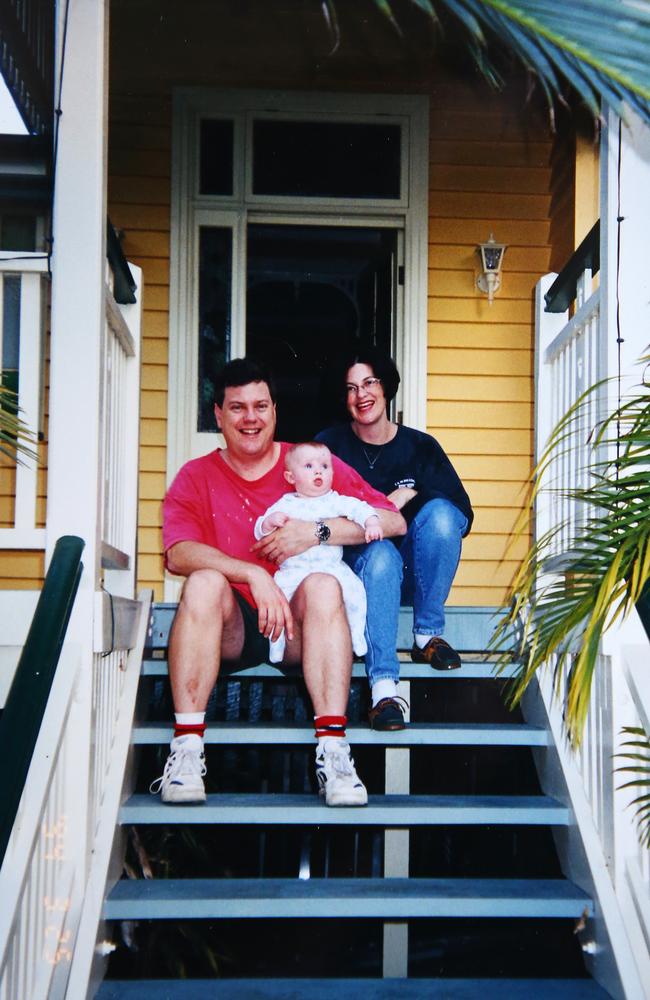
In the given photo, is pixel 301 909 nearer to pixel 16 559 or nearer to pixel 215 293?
pixel 16 559

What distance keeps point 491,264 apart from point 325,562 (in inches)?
85.8

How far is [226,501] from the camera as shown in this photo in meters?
3.10

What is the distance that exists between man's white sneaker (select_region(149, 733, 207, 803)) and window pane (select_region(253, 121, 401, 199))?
2839 millimetres

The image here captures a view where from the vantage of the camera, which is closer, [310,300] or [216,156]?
[216,156]

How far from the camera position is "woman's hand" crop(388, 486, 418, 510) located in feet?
11.0

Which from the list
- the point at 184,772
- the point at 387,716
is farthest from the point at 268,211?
the point at 184,772

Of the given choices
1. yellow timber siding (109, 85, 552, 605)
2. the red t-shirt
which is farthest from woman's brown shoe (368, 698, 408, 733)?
yellow timber siding (109, 85, 552, 605)

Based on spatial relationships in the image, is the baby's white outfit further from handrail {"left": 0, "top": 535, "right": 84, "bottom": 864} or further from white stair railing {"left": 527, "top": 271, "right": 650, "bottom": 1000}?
handrail {"left": 0, "top": 535, "right": 84, "bottom": 864}

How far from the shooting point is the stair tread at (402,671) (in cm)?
305

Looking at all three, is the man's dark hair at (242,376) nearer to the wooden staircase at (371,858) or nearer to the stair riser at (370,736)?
the wooden staircase at (371,858)

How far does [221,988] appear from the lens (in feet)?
7.75

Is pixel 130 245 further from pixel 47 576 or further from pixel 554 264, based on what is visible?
pixel 47 576

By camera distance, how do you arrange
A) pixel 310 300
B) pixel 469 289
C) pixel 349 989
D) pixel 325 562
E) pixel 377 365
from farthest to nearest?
pixel 310 300 → pixel 469 289 → pixel 377 365 → pixel 325 562 → pixel 349 989

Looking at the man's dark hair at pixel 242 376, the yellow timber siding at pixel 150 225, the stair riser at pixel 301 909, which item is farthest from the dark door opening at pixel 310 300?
the stair riser at pixel 301 909
